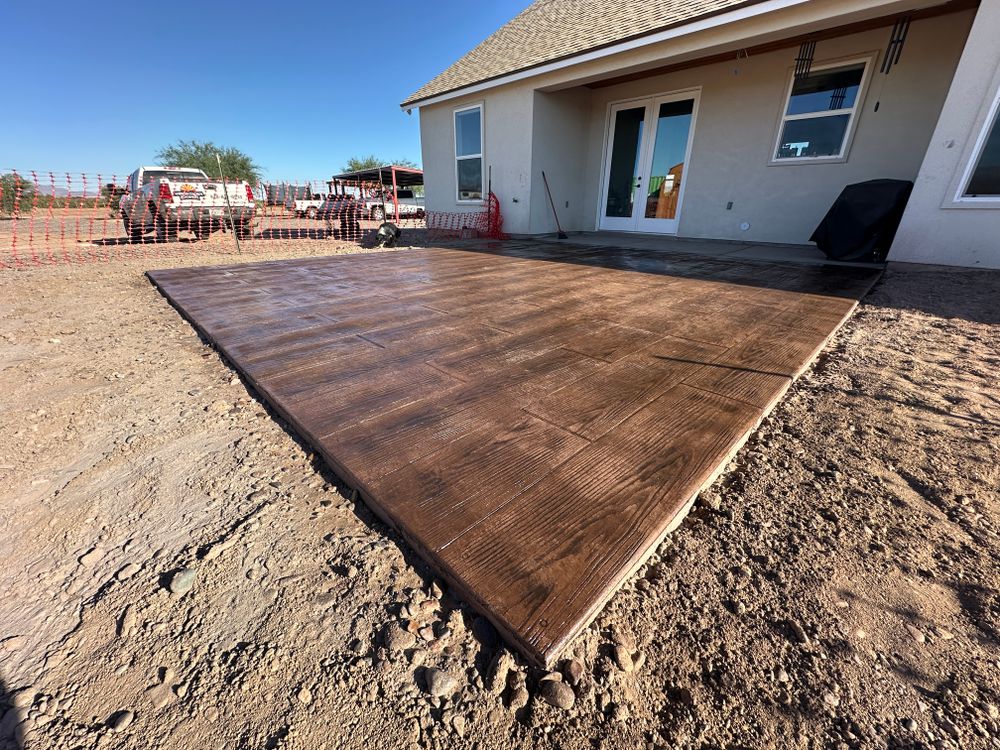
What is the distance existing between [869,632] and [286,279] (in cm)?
505

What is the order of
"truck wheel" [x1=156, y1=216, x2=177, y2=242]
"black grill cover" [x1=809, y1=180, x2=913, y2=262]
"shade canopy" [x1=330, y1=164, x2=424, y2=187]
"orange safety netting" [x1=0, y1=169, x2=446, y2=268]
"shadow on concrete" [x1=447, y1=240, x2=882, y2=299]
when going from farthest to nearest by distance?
"shade canopy" [x1=330, y1=164, x2=424, y2=187]
"truck wheel" [x1=156, y1=216, x2=177, y2=242]
"orange safety netting" [x1=0, y1=169, x2=446, y2=268]
"black grill cover" [x1=809, y1=180, x2=913, y2=262]
"shadow on concrete" [x1=447, y1=240, x2=882, y2=299]

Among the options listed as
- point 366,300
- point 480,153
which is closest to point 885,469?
point 366,300

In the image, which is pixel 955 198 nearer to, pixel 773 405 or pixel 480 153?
pixel 773 405

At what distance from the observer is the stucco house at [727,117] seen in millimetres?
4312

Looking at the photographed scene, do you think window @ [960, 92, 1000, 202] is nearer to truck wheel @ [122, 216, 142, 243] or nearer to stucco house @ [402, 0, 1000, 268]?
stucco house @ [402, 0, 1000, 268]

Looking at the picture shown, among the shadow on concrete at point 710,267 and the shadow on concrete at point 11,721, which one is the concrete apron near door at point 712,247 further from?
the shadow on concrete at point 11,721

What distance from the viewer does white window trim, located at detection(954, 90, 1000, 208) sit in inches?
156

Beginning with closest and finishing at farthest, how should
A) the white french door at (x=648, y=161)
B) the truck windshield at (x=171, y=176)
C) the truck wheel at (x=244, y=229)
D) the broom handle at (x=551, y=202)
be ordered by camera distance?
the white french door at (x=648, y=161) < the broom handle at (x=551, y=202) < the truck windshield at (x=171, y=176) < the truck wheel at (x=244, y=229)

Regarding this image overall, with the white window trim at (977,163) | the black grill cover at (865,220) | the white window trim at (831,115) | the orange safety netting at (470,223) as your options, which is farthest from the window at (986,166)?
the orange safety netting at (470,223)

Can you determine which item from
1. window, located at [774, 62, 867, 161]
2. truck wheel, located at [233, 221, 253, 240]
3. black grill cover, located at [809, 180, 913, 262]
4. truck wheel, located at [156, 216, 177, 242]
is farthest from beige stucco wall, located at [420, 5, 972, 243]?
truck wheel, located at [156, 216, 177, 242]

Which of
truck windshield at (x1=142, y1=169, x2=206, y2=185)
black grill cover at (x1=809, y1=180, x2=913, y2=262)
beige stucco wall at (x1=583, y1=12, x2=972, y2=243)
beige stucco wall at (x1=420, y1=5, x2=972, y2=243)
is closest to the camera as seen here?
black grill cover at (x1=809, y1=180, x2=913, y2=262)

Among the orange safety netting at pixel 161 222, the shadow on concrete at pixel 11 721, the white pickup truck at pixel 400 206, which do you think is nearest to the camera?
the shadow on concrete at pixel 11 721

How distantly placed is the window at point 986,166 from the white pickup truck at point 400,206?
479 inches

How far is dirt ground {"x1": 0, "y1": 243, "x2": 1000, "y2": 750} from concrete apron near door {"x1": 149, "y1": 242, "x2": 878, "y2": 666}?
9cm
